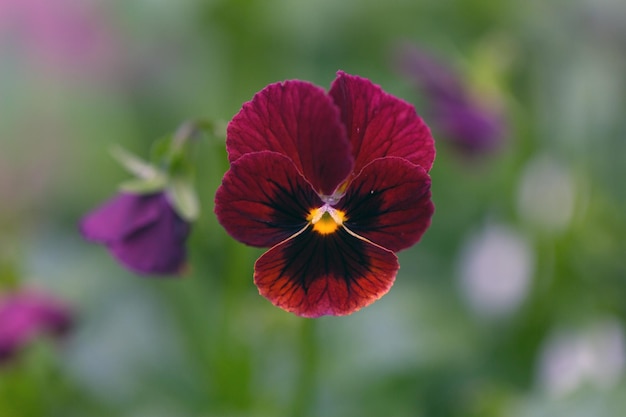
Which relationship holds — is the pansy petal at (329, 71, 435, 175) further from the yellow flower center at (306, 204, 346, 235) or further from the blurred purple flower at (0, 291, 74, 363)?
the blurred purple flower at (0, 291, 74, 363)

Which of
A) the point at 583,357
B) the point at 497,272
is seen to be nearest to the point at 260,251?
the point at 497,272

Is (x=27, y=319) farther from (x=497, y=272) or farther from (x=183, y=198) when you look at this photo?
(x=497, y=272)

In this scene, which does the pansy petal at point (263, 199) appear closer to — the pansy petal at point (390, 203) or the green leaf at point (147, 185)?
the pansy petal at point (390, 203)

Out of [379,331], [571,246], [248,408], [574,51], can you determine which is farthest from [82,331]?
[574,51]

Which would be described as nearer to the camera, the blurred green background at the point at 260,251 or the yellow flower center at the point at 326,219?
the yellow flower center at the point at 326,219

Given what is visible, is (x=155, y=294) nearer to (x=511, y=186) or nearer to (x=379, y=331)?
(x=379, y=331)

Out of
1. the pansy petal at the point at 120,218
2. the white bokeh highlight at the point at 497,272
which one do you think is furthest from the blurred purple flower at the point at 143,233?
the white bokeh highlight at the point at 497,272

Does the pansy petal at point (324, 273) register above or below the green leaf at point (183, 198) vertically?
below
